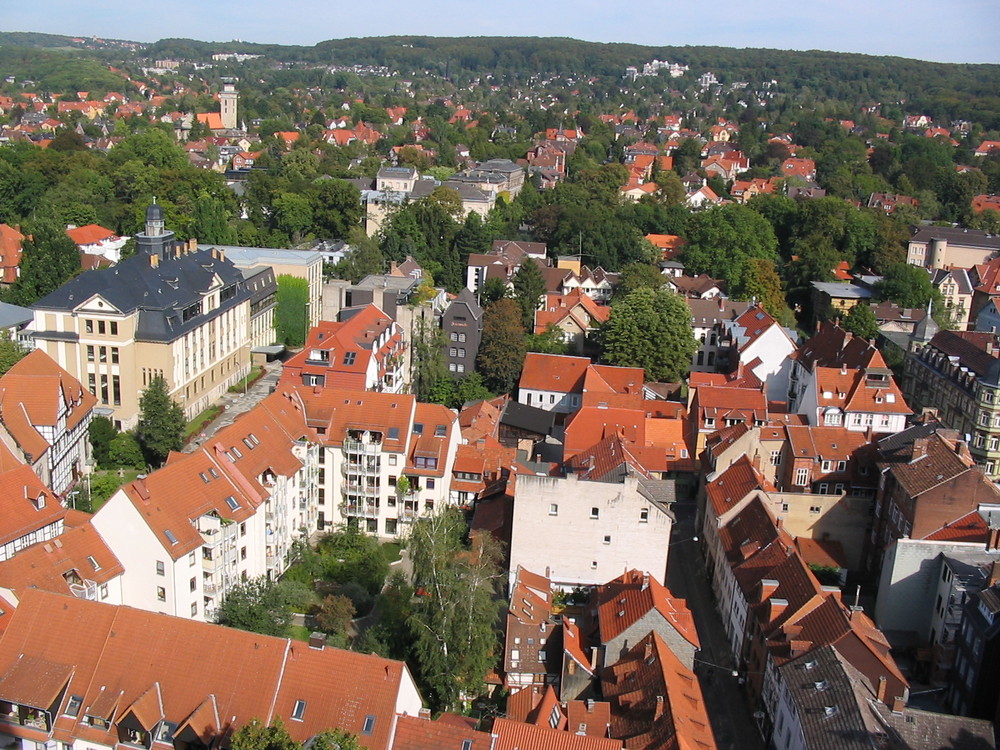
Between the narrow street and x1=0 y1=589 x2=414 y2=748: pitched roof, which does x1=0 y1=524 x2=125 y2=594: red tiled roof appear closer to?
x1=0 y1=589 x2=414 y2=748: pitched roof

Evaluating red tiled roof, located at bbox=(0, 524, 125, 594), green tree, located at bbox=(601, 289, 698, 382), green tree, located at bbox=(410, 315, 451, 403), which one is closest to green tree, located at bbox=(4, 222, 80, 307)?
green tree, located at bbox=(410, 315, 451, 403)

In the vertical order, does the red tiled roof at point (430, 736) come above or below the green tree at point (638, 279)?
below

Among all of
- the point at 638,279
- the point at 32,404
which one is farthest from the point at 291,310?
the point at 32,404

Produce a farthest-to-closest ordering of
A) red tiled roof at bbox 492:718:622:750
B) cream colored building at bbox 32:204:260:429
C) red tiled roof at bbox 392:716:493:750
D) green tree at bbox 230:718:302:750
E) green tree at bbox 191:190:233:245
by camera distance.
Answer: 1. green tree at bbox 191:190:233:245
2. cream colored building at bbox 32:204:260:429
3. red tiled roof at bbox 492:718:622:750
4. red tiled roof at bbox 392:716:493:750
5. green tree at bbox 230:718:302:750

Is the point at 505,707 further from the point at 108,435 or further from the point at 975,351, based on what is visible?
the point at 975,351

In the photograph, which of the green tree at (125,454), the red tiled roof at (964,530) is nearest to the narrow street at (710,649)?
the red tiled roof at (964,530)

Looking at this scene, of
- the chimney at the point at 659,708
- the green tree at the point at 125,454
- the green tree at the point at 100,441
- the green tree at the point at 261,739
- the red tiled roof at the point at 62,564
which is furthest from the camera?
the green tree at the point at 100,441

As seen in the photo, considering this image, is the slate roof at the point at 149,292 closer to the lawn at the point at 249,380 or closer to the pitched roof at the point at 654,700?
the lawn at the point at 249,380
